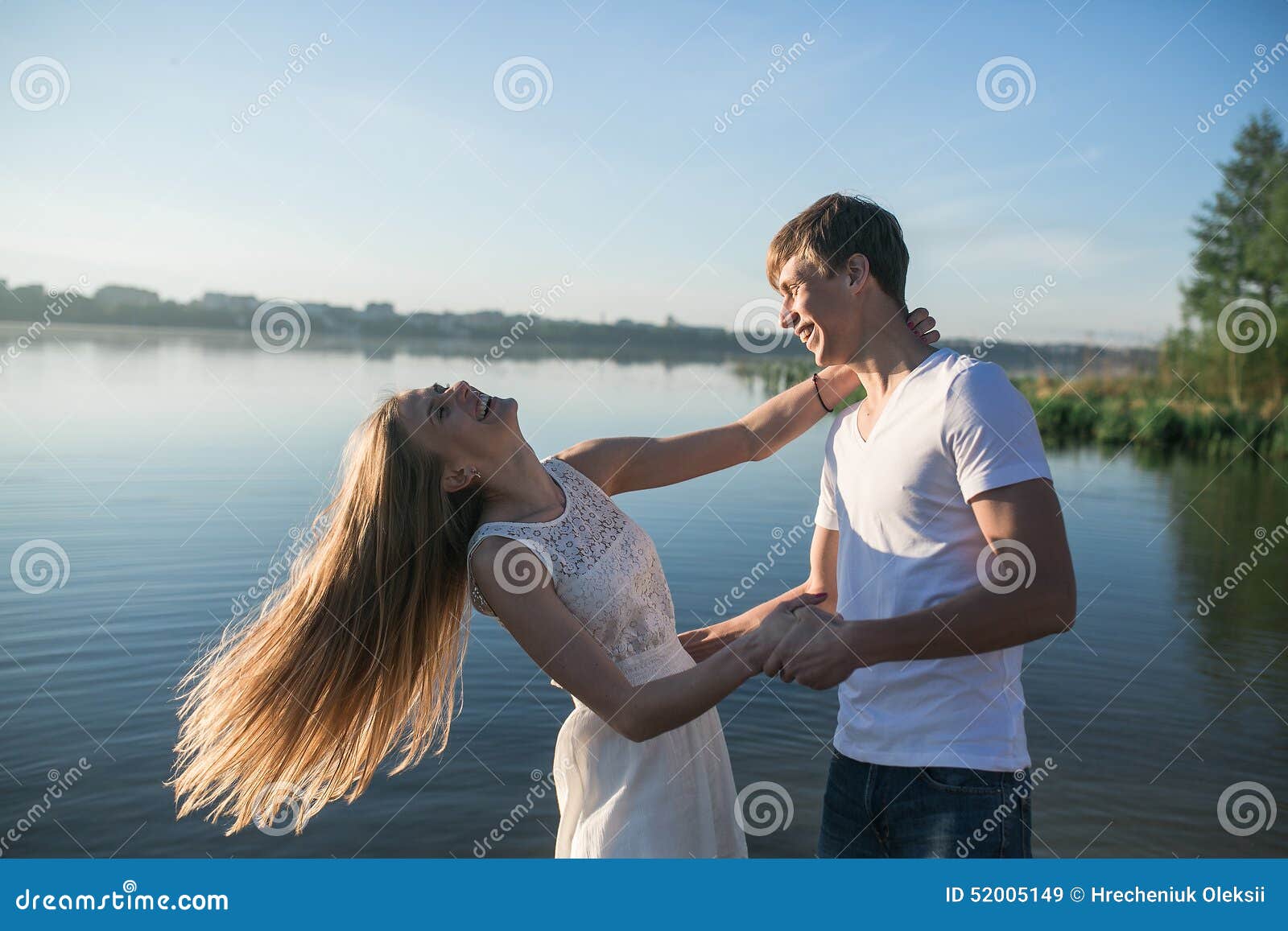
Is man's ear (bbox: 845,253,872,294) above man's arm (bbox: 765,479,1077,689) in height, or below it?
above

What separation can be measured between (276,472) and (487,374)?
17616 millimetres

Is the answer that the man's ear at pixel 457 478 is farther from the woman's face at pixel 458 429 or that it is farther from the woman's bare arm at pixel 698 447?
the woman's bare arm at pixel 698 447

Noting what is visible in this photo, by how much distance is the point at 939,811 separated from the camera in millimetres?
2045

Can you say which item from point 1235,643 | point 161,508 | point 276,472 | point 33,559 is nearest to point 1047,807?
point 1235,643

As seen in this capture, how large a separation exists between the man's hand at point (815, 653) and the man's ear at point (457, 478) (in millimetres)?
900

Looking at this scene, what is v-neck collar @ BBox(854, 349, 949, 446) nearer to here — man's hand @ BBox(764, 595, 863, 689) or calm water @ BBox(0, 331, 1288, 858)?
man's hand @ BBox(764, 595, 863, 689)

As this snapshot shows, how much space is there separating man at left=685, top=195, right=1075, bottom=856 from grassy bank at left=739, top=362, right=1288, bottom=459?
18.5 meters

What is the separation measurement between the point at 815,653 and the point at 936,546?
1.08 ft

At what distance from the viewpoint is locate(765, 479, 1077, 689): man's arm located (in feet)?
6.32

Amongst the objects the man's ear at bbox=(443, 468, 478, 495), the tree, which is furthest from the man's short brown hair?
the tree

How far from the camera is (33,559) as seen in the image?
27.5ft

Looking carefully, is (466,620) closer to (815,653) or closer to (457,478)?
(457,478)

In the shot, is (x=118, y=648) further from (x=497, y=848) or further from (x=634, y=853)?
(x=634, y=853)

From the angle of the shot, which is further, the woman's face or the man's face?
the woman's face
